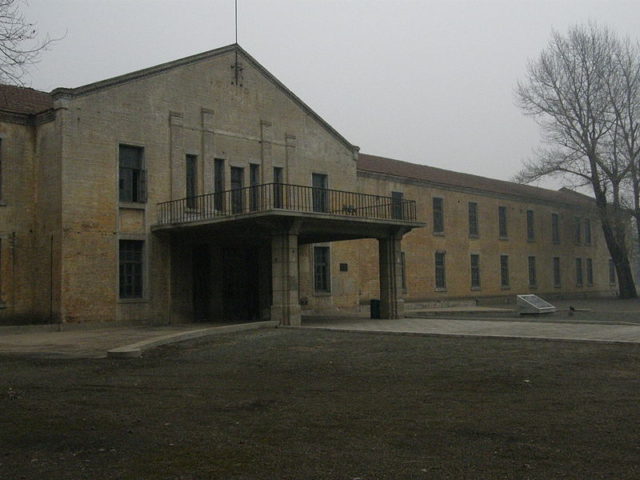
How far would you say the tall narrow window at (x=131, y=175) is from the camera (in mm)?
22578

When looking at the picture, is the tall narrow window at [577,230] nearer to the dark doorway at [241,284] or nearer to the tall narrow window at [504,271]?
the tall narrow window at [504,271]

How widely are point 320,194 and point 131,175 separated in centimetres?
864

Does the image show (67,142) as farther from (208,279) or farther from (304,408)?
(304,408)

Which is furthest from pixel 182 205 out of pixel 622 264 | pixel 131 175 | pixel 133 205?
pixel 622 264

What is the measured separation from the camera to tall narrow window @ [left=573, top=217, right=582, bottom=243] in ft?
170

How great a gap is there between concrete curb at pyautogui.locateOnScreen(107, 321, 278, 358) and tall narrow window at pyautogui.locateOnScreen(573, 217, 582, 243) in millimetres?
37181

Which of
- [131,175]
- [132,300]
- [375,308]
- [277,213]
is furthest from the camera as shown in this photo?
[375,308]

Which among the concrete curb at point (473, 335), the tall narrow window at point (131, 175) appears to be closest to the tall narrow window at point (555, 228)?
the concrete curb at point (473, 335)

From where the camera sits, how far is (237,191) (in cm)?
2566

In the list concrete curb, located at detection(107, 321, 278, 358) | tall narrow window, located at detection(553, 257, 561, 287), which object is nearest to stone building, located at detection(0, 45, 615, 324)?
concrete curb, located at detection(107, 321, 278, 358)

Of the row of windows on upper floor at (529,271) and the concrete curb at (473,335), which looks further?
the row of windows on upper floor at (529,271)

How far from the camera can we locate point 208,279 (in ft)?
81.8

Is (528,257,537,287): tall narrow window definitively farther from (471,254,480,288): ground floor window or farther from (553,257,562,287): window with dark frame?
(471,254,480,288): ground floor window

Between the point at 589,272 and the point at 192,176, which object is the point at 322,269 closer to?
the point at 192,176
